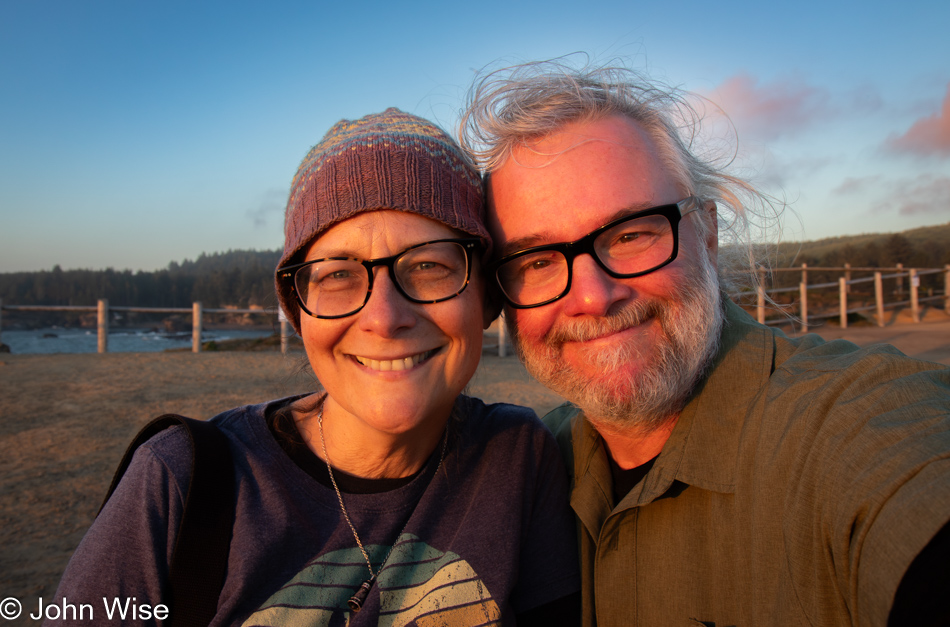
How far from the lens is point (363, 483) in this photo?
1.39 meters

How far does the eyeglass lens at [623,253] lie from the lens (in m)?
1.46

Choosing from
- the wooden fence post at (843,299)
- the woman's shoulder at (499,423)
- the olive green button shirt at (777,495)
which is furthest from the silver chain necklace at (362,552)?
the wooden fence post at (843,299)

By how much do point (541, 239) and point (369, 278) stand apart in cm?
55

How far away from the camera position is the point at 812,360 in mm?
1221

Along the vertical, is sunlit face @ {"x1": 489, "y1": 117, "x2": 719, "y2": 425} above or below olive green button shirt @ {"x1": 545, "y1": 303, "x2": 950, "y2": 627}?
above

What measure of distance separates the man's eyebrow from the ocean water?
12.4m

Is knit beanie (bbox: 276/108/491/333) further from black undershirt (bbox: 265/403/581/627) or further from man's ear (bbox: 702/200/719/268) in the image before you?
man's ear (bbox: 702/200/719/268)

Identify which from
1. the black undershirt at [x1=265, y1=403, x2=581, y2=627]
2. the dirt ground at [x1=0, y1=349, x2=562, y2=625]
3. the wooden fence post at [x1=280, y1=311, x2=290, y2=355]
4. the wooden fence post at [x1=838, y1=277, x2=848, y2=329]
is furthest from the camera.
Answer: the wooden fence post at [x1=838, y1=277, x2=848, y2=329]

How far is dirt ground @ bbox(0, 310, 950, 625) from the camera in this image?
3021mm

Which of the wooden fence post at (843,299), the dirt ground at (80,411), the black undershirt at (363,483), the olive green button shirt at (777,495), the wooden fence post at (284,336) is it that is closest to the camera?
the olive green button shirt at (777,495)

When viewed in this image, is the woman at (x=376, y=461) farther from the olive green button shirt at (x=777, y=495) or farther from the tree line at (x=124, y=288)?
the tree line at (x=124, y=288)

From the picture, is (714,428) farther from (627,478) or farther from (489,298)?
(489,298)

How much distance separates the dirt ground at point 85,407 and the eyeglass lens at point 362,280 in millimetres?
555

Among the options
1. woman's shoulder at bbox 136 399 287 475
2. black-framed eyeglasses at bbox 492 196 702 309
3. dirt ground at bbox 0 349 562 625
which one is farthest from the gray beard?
woman's shoulder at bbox 136 399 287 475
